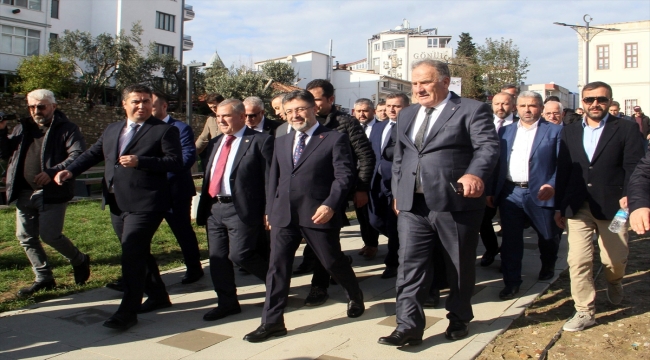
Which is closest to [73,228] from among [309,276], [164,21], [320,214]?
[309,276]

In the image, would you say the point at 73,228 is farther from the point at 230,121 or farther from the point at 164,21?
the point at 164,21

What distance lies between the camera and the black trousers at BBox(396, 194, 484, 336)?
4109 mm

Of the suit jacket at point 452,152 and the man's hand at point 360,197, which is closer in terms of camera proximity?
the suit jacket at point 452,152

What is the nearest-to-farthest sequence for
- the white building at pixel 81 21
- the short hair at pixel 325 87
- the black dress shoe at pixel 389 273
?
the short hair at pixel 325 87 < the black dress shoe at pixel 389 273 < the white building at pixel 81 21

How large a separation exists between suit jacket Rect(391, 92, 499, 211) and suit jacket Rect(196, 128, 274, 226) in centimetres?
135

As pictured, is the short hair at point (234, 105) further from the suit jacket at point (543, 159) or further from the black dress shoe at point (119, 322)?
the suit jacket at point (543, 159)

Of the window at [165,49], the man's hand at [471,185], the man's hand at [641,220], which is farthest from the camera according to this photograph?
the window at [165,49]

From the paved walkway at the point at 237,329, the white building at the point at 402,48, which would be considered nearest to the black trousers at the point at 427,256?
the paved walkway at the point at 237,329

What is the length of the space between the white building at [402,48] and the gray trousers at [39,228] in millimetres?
66227

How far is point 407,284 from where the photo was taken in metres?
4.15

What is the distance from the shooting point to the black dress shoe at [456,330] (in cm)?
422

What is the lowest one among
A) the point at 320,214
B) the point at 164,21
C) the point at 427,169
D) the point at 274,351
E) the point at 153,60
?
the point at 274,351

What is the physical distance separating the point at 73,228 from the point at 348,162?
609 cm

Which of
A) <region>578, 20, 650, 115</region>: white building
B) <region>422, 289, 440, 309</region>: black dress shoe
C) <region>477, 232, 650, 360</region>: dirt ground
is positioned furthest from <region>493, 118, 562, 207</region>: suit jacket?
<region>578, 20, 650, 115</region>: white building
